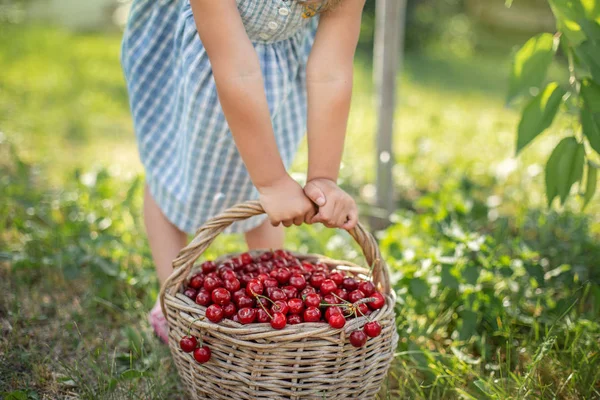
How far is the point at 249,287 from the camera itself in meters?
1.25

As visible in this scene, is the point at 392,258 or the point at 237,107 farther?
the point at 392,258

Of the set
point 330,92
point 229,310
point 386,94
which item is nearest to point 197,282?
point 229,310

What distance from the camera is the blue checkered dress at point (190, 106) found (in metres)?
1.50

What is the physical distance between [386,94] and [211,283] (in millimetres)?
1335

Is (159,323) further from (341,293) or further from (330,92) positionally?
(330,92)

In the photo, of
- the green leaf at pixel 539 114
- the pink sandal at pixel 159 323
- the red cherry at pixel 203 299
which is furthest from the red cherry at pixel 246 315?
the green leaf at pixel 539 114

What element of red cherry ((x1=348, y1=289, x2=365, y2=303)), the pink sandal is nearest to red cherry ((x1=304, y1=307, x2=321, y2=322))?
red cherry ((x1=348, y1=289, x2=365, y2=303))

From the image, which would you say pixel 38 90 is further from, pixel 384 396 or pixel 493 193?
pixel 384 396

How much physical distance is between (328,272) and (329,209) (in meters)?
0.21

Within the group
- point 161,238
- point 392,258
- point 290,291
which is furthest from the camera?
point 392,258

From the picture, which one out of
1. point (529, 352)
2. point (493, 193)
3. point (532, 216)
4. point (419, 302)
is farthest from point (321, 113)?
point (493, 193)

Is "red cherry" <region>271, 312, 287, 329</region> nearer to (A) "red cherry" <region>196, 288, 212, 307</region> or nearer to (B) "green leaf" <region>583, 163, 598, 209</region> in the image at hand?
(A) "red cherry" <region>196, 288, 212, 307</region>

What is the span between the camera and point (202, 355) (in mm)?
1181

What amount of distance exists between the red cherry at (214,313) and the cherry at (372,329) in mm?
286
